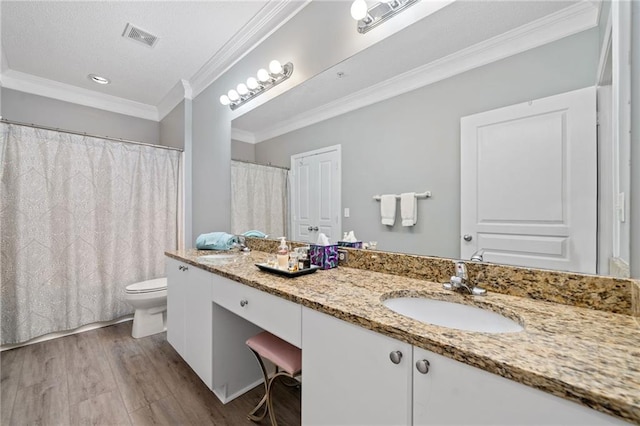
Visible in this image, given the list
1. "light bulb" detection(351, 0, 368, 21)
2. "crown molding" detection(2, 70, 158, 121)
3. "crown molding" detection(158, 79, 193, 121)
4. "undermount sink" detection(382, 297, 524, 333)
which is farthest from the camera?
"crown molding" detection(158, 79, 193, 121)

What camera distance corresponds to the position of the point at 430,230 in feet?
3.86

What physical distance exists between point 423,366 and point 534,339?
26 cm

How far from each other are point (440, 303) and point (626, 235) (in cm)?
54

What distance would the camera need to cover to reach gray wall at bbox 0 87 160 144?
8.75 feet

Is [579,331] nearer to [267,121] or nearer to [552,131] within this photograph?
[552,131]

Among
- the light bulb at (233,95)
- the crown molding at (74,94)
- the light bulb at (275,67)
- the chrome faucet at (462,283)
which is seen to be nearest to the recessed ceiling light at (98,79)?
the crown molding at (74,94)

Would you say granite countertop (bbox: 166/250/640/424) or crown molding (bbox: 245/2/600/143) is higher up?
crown molding (bbox: 245/2/600/143)

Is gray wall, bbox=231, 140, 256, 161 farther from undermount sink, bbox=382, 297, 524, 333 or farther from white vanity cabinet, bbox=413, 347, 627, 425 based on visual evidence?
white vanity cabinet, bbox=413, 347, 627, 425

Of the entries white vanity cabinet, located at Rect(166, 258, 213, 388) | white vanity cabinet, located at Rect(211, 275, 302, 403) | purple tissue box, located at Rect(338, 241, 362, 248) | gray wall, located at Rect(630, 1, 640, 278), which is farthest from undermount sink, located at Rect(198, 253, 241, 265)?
gray wall, located at Rect(630, 1, 640, 278)

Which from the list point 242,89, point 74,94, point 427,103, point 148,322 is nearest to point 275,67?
point 242,89

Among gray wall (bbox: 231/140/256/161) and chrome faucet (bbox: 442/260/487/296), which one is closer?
chrome faucet (bbox: 442/260/487/296)

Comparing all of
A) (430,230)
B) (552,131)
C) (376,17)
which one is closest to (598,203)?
(552,131)

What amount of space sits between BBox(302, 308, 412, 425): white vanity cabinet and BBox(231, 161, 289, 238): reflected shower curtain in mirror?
1.11m

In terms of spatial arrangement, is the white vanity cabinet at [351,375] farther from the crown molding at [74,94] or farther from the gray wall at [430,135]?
the crown molding at [74,94]
